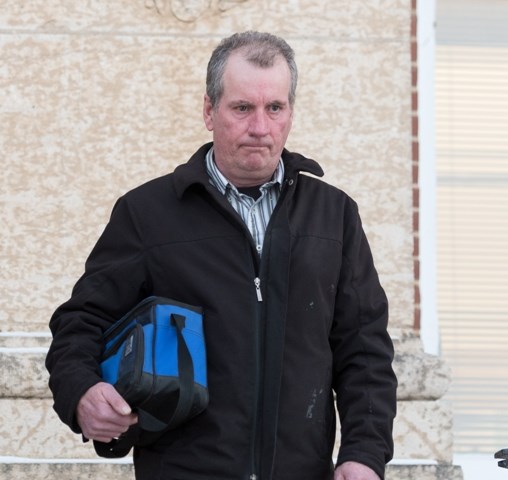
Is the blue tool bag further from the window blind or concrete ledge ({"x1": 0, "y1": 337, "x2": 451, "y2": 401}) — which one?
the window blind

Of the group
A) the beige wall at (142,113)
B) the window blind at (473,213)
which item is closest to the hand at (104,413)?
the beige wall at (142,113)

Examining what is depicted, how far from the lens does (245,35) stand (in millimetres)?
3473

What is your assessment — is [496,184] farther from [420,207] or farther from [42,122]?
[42,122]

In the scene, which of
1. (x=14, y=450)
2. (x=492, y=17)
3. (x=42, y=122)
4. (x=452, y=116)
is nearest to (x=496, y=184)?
(x=452, y=116)

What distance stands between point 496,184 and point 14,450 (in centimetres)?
229

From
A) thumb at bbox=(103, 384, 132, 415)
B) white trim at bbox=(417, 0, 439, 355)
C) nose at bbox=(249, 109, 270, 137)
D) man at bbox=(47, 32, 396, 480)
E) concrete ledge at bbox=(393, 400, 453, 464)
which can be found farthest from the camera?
white trim at bbox=(417, 0, 439, 355)

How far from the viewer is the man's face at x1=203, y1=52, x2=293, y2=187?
11.0 feet

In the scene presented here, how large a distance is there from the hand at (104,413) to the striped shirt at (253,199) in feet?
1.85

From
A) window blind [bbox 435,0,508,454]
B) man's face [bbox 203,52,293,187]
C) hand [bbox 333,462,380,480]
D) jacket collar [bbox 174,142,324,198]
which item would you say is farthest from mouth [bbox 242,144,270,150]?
window blind [bbox 435,0,508,454]

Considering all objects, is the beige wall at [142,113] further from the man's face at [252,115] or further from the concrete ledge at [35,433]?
the man's face at [252,115]

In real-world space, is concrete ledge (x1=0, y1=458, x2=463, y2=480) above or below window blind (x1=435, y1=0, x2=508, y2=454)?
below

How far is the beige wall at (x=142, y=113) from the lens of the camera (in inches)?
211

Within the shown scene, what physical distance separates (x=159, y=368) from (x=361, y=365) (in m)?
0.55

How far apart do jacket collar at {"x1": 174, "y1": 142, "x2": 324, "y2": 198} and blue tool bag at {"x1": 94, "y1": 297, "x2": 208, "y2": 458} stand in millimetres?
320
